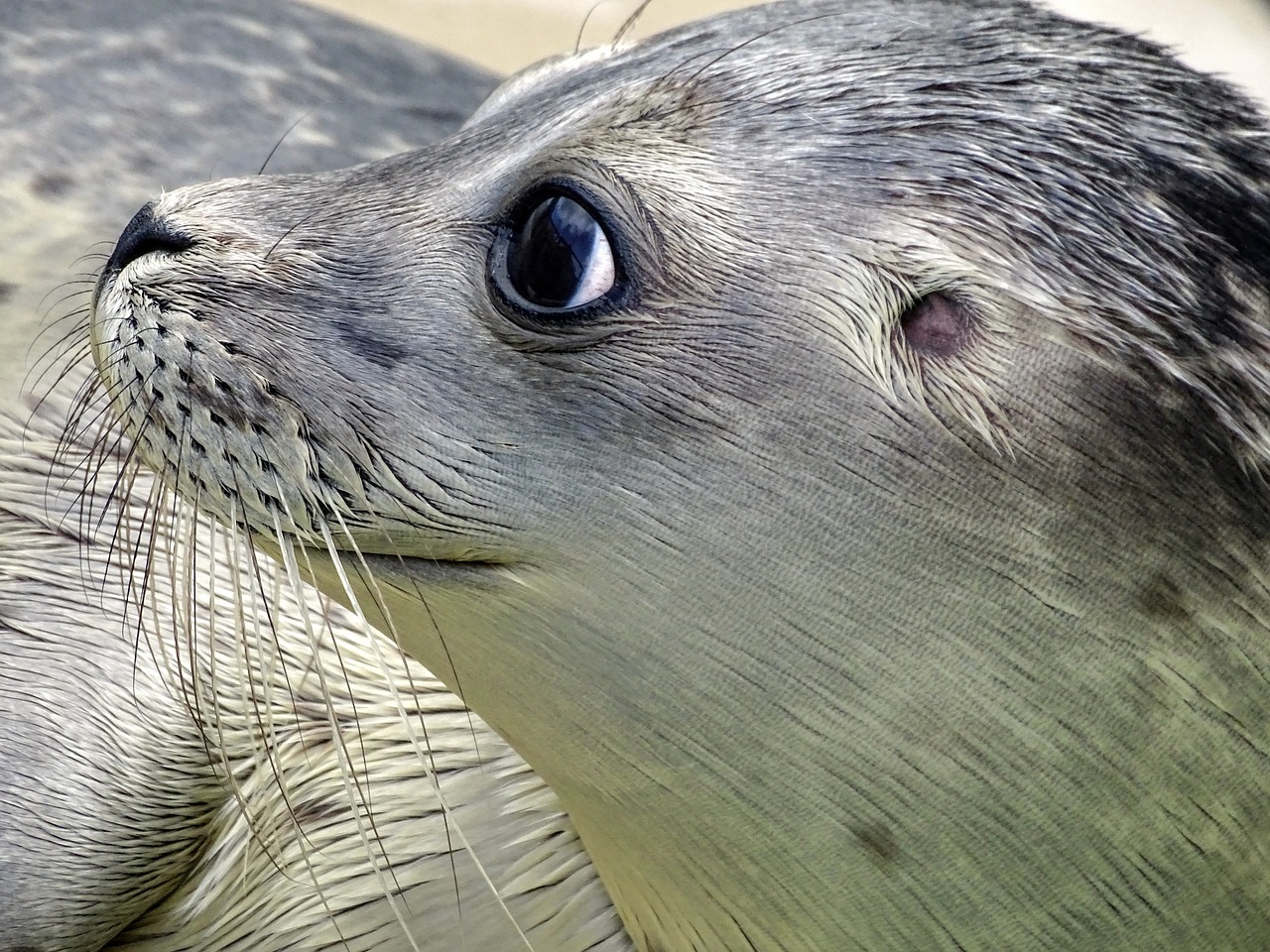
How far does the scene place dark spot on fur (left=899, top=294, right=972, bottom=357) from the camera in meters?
1.31

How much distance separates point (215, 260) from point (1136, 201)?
2.74ft

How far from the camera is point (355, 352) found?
1420mm

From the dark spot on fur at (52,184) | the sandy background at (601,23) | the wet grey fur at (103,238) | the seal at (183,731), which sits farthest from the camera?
the sandy background at (601,23)

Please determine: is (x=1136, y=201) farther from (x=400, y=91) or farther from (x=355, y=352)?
(x=400, y=91)

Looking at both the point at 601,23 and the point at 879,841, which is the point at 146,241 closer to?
the point at 879,841

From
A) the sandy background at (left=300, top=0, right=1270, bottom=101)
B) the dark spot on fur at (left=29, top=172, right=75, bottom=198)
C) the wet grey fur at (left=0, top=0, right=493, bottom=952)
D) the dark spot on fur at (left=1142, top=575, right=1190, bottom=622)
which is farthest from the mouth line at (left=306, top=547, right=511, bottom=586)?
the sandy background at (left=300, top=0, right=1270, bottom=101)

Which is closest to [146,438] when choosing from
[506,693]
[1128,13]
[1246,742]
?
[506,693]

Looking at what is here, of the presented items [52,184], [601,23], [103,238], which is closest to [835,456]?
[103,238]

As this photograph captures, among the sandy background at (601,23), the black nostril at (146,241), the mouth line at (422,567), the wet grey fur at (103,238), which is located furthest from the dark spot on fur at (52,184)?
the sandy background at (601,23)

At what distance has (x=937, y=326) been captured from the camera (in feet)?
4.33

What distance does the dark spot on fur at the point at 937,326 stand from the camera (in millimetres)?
1313

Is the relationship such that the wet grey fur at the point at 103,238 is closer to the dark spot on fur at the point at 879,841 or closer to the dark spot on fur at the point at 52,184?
the dark spot on fur at the point at 52,184

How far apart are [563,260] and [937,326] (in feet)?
1.07

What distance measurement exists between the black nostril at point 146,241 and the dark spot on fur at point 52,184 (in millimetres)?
1221
